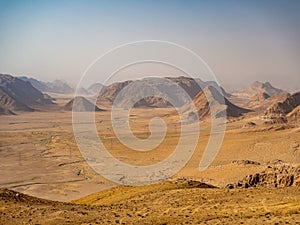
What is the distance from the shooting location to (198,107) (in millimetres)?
102250

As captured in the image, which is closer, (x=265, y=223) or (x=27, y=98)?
(x=265, y=223)

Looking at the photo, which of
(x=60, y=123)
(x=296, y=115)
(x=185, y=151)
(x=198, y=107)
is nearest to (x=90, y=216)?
(x=185, y=151)

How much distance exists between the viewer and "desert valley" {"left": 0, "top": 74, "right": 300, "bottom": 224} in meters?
10.8

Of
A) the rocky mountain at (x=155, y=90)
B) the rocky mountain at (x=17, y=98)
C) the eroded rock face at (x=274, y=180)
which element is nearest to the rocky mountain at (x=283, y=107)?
the rocky mountain at (x=155, y=90)

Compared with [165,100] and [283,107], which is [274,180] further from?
[165,100]

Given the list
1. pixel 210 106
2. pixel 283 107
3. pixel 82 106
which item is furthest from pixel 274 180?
pixel 82 106

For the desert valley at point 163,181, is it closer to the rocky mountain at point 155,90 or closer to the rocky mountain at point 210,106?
the rocky mountain at point 210,106

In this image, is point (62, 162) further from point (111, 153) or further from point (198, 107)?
point (198, 107)

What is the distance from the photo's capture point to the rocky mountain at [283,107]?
84875mm

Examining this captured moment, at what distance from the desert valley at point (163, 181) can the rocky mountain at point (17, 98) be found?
2.72m

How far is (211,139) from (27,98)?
12922 cm

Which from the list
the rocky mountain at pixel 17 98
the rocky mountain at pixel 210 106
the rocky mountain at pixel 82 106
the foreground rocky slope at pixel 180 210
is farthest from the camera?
the rocky mountain at pixel 17 98

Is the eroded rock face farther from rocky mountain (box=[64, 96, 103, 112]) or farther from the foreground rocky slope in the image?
rocky mountain (box=[64, 96, 103, 112])

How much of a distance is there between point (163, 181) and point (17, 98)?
154 metres
